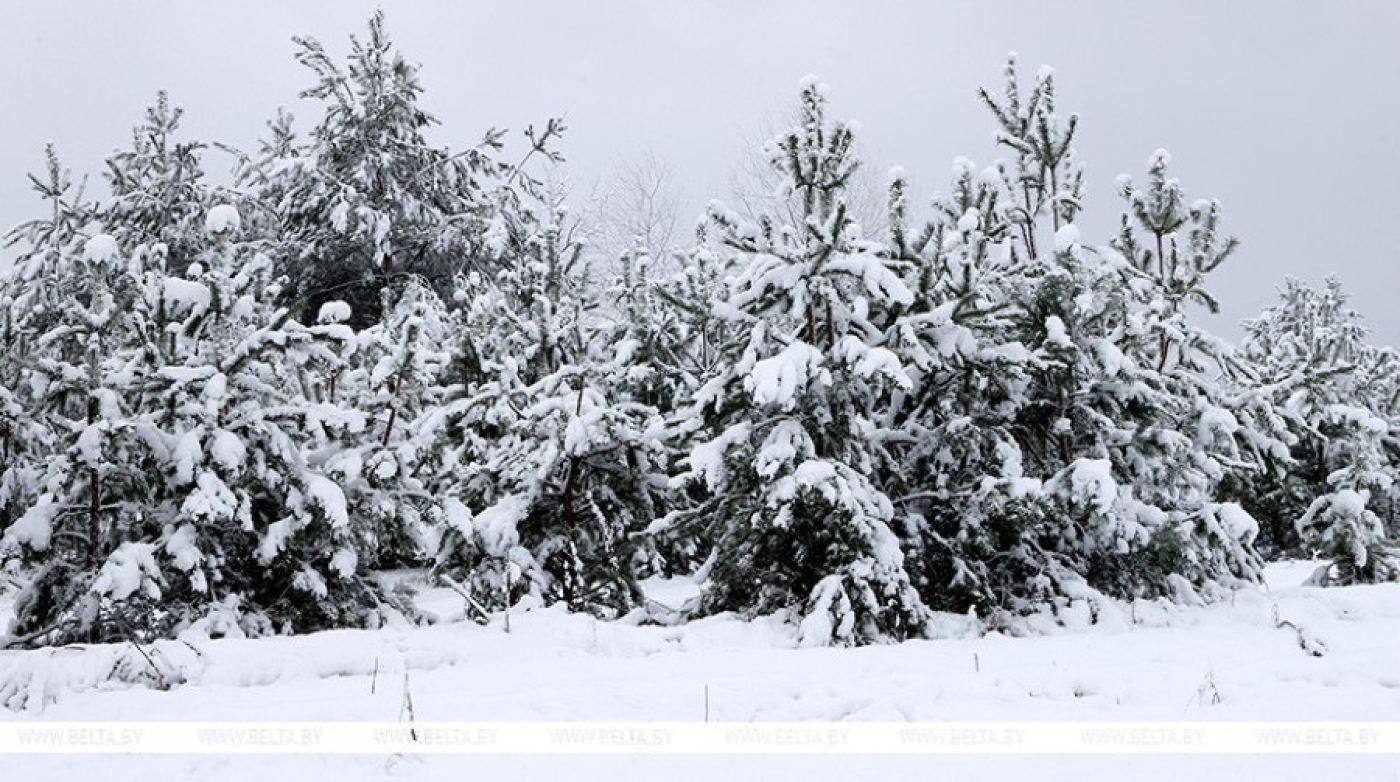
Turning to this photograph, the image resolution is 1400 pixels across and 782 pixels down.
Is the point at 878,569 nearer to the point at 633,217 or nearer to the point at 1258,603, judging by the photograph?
the point at 1258,603

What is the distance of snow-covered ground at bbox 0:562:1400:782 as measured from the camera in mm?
3617

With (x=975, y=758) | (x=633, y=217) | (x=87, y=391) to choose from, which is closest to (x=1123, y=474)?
(x=975, y=758)

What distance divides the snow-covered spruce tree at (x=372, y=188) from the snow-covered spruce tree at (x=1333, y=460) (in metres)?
11.3

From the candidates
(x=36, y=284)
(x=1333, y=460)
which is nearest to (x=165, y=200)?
(x=36, y=284)

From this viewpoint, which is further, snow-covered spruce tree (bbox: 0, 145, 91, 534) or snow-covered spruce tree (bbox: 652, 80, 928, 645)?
snow-covered spruce tree (bbox: 0, 145, 91, 534)

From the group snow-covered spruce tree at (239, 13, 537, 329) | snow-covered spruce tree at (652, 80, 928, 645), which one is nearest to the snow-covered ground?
snow-covered spruce tree at (652, 80, 928, 645)

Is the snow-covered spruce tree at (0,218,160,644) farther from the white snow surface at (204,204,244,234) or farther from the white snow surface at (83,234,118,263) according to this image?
the white snow surface at (204,204,244,234)

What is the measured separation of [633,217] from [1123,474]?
25.5 metres

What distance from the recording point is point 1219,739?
384 centimetres

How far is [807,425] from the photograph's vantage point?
6992 mm

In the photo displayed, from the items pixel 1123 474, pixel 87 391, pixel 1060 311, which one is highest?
pixel 1060 311

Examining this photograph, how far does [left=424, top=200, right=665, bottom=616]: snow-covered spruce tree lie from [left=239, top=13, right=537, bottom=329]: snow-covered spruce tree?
317 inches

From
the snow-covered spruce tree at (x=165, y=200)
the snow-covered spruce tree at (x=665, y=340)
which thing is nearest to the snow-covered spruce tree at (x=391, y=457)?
the snow-covered spruce tree at (x=665, y=340)

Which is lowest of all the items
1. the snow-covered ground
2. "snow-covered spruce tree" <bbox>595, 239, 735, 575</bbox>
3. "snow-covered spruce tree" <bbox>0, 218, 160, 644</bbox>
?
the snow-covered ground
